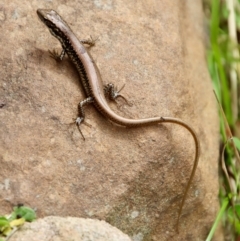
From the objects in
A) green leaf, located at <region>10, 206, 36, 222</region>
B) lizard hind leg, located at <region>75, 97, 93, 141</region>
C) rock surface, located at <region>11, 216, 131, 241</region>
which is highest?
lizard hind leg, located at <region>75, 97, 93, 141</region>

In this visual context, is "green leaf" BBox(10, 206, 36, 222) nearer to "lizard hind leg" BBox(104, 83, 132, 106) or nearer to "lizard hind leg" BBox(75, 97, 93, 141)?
"lizard hind leg" BBox(75, 97, 93, 141)

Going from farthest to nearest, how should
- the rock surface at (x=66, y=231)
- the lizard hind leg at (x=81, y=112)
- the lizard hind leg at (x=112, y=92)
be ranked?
the lizard hind leg at (x=112, y=92)
the lizard hind leg at (x=81, y=112)
the rock surface at (x=66, y=231)

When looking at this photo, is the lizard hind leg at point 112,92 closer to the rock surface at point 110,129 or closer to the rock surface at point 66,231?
the rock surface at point 110,129

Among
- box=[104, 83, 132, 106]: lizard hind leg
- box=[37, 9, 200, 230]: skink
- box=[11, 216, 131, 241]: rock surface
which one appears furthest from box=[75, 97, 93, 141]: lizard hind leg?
box=[11, 216, 131, 241]: rock surface

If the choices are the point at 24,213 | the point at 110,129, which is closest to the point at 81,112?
the point at 110,129

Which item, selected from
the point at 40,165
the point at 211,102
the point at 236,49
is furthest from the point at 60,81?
the point at 236,49

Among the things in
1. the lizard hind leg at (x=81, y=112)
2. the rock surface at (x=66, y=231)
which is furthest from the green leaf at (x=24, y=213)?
the lizard hind leg at (x=81, y=112)

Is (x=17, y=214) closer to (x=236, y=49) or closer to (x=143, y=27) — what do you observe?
(x=143, y=27)
